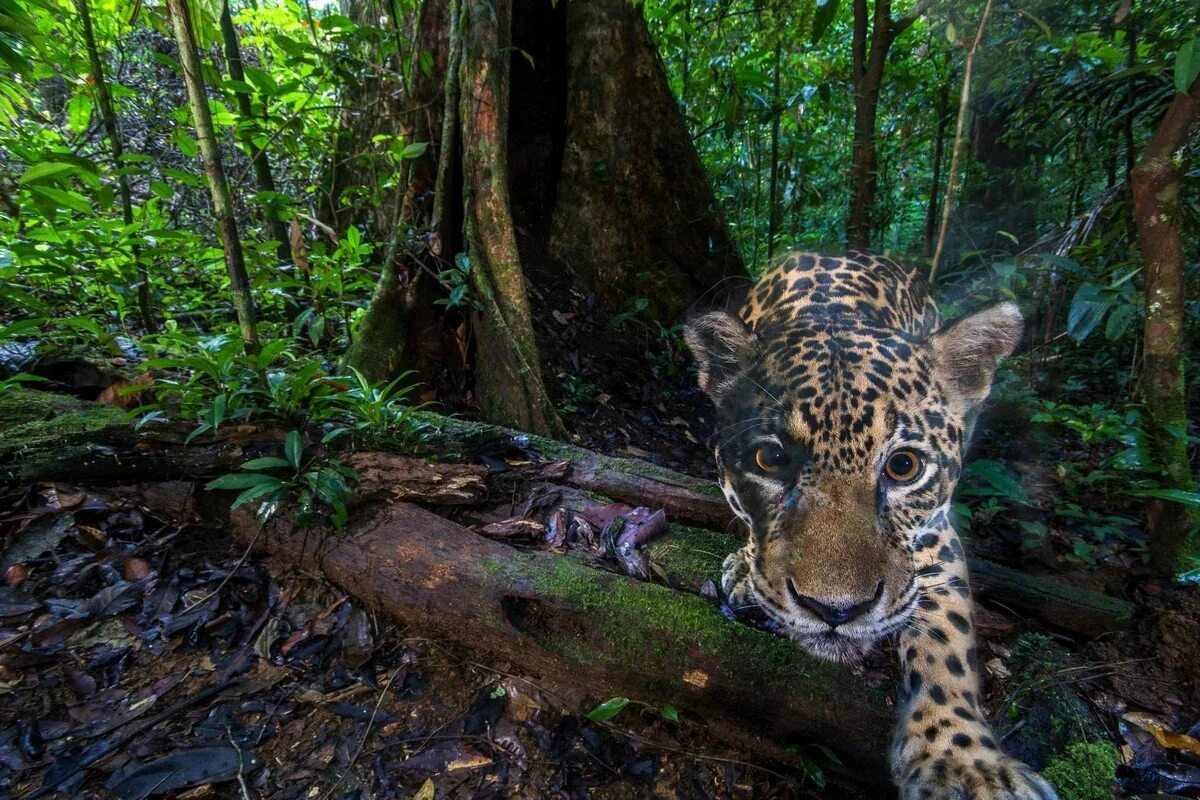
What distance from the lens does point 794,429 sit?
238cm

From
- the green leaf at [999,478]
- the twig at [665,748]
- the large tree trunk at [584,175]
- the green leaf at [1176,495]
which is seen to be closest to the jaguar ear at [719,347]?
the twig at [665,748]

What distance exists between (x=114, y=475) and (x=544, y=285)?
404cm

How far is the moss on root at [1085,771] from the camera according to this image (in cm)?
207

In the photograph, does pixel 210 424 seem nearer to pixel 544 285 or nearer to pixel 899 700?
pixel 899 700

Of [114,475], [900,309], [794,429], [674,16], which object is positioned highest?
[674,16]

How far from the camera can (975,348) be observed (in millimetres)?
2574

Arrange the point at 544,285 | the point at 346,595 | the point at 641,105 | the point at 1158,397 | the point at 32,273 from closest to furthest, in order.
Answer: the point at 346,595, the point at 1158,397, the point at 32,273, the point at 544,285, the point at 641,105

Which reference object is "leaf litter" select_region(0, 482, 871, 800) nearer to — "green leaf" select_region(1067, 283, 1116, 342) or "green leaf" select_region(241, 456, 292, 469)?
"green leaf" select_region(241, 456, 292, 469)

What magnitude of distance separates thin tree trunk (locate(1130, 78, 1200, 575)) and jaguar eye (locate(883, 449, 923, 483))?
1.69 metres

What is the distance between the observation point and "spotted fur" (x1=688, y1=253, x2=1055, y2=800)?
204 cm

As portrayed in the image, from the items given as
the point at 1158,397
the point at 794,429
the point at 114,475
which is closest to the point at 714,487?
the point at 794,429

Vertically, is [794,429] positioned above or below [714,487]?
above

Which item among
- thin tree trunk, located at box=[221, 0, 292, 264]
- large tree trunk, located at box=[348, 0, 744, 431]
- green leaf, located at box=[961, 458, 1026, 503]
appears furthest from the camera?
large tree trunk, located at box=[348, 0, 744, 431]

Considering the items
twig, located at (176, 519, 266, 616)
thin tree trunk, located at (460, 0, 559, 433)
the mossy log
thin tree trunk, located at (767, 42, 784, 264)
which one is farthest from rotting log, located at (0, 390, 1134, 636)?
thin tree trunk, located at (767, 42, 784, 264)
